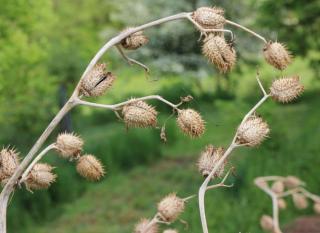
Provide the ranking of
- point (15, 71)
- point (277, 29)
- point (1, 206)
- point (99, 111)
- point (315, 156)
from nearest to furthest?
point (1, 206) → point (315, 156) → point (15, 71) → point (277, 29) → point (99, 111)

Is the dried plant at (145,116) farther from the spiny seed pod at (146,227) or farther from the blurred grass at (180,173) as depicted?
the blurred grass at (180,173)

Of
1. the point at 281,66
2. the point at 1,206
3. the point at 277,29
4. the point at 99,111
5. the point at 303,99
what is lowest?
the point at 303,99

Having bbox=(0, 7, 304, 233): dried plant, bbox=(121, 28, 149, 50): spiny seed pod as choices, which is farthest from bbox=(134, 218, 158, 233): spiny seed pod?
bbox=(121, 28, 149, 50): spiny seed pod

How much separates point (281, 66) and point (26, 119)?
13166 millimetres

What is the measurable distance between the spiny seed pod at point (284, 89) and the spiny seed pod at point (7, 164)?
0.78m

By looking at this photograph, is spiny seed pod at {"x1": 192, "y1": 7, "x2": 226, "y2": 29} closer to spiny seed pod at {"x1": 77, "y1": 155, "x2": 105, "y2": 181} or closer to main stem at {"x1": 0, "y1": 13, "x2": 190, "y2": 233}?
main stem at {"x1": 0, "y1": 13, "x2": 190, "y2": 233}

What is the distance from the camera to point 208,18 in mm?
2041

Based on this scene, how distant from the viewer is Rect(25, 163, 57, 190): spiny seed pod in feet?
6.95

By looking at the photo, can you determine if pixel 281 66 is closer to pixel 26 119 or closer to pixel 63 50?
pixel 26 119

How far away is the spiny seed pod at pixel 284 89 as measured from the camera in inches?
83.7

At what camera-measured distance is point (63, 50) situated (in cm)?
1888

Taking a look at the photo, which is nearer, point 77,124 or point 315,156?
point 315,156

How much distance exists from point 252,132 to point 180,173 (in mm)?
12537

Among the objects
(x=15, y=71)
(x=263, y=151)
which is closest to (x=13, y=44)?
(x=15, y=71)
